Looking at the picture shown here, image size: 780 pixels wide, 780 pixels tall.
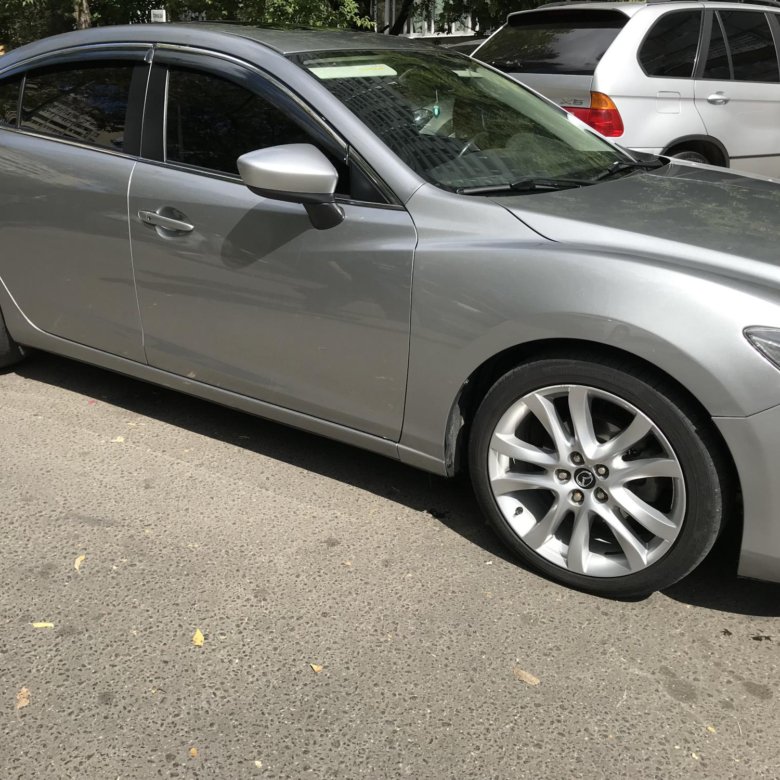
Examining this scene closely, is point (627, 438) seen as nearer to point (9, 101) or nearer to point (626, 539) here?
point (626, 539)

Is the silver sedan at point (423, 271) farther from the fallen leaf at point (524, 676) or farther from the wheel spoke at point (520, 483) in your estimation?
the fallen leaf at point (524, 676)

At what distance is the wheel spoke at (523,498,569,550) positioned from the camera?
2.91 metres

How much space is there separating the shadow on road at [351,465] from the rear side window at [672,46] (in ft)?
13.0

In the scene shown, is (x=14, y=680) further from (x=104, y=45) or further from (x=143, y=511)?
(x=104, y=45)

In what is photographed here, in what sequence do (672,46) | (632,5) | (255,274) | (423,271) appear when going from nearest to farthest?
(423,271) → (255,274) → (632,5) → (672,46)

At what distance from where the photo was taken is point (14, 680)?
2547mm

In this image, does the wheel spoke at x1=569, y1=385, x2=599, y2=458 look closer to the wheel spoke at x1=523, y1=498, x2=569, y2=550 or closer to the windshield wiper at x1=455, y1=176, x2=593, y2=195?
the wheel spoke at x1=523, y1=498, x2=569, y2=550

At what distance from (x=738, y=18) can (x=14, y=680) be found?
693cm

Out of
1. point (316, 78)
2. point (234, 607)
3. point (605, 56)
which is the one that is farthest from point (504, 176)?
point (605, 56)

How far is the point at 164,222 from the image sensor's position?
3486mm

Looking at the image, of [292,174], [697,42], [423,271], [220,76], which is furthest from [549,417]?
[697,42]

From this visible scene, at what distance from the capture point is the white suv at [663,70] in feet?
20.4

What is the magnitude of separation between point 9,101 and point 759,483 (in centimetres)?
352

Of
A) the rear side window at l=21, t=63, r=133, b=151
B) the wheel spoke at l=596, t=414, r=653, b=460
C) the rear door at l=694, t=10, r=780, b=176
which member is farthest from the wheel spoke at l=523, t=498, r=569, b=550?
the rear door at l=694, t=10, r=780, b=176
